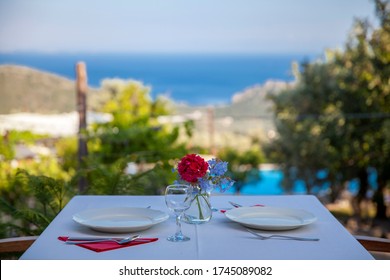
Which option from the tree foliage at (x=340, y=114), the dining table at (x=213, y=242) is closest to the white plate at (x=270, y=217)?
the dining table at (x=213, y=242)

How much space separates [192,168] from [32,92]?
10286 millimetres

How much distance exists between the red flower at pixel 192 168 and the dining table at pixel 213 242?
0.51ft

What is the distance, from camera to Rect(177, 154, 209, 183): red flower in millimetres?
1836

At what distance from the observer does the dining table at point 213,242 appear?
1613mm

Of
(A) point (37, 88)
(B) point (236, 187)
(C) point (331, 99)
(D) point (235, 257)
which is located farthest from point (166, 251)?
(A) point (37, 88)

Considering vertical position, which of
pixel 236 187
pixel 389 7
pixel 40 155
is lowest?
pixel 236 187

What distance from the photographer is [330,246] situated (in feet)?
5.61

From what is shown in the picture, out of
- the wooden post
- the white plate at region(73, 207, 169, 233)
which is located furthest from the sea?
the white plate at region(73, 207, 169, 233)

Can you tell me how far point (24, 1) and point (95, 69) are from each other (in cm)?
450

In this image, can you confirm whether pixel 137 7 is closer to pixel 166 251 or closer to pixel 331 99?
pixel 331 99

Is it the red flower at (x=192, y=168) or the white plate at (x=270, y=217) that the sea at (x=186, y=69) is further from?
the red flower at (x=192, y=168)

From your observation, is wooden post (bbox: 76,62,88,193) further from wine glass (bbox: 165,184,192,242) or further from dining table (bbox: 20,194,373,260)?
wine glass (bbox: 165,184,192,242)

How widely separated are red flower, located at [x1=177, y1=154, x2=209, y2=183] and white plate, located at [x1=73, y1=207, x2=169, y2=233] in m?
0.17

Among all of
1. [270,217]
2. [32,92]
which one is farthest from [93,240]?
[32,92]
